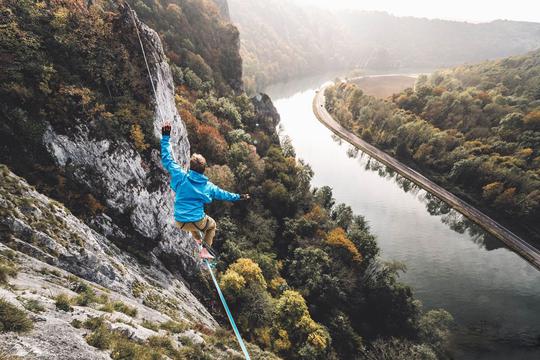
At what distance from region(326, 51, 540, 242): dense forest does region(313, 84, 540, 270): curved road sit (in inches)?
68.6

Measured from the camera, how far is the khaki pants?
806 centimetres

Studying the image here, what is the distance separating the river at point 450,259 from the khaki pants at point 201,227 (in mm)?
36877

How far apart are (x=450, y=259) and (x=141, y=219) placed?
4663cm

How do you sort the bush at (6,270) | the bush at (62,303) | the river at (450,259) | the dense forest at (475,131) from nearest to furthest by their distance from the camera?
1. the bush at (6,270)
2. the bush at (62,303)
3. the river at (450,259)
4. the dense forest at (475,131)

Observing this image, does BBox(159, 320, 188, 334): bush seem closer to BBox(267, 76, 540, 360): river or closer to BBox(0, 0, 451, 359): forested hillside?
BBox(0, 0, 451, 359): forested hillside

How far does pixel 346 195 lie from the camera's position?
198ft

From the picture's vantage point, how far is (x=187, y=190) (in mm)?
7316

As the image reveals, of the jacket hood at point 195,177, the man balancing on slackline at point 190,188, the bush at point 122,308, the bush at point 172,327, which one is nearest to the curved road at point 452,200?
the bush at point 172,327

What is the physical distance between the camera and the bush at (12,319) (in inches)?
221

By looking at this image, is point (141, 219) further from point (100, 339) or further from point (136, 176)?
point (100, 339)

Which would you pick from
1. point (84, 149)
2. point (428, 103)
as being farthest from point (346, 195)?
point (84, 149)

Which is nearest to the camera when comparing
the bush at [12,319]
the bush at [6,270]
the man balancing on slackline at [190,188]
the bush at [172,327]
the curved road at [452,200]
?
the bush at [12,319]

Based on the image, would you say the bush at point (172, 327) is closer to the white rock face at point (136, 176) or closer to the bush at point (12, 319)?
the bush at point (12, 319)

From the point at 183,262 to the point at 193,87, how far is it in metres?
44.0
